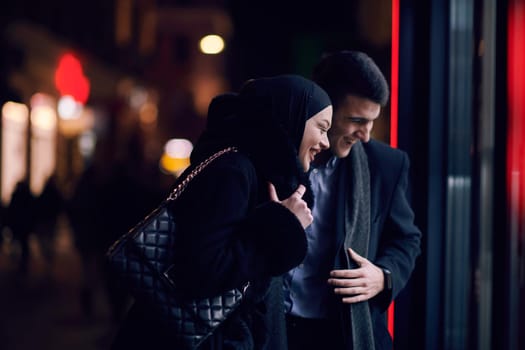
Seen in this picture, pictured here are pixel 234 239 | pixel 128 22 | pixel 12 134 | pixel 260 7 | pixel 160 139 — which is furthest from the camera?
pixel 160 139

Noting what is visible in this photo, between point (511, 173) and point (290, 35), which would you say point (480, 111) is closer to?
point (511, 173)

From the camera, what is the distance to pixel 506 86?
2729 millimetres

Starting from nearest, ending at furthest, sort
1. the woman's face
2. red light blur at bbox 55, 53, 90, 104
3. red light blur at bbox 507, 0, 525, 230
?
the woman's face < red light blur at bbox 507, 0, 525, 230 < red light blur at bbox 55, 53, 90, 104

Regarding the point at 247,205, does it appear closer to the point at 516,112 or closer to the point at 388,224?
the point at 388,224

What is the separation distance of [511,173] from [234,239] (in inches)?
47.6

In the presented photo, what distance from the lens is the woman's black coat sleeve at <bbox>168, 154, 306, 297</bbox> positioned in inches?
78.4

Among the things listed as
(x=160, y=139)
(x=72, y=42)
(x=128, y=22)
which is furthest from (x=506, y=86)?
(x=160, y=139)

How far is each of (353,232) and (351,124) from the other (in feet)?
1.20

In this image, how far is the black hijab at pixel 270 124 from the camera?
2137 millimetres

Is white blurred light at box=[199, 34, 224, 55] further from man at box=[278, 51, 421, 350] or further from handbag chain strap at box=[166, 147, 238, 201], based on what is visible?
handbag chain strap at box=[166, 147, 238, 201]

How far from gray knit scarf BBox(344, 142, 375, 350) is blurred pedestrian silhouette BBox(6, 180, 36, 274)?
769 cm

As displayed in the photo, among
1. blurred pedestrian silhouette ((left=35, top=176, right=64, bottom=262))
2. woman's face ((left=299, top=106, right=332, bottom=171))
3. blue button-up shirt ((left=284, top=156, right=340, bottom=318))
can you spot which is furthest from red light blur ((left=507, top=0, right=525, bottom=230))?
blurred pedestrian silhouette ((left=35, top=176, right=64, bottom=262))

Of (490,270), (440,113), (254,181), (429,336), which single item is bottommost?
(429,336)

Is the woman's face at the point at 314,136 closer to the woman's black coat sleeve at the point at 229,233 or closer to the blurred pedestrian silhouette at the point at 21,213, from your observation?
the woman's black coat sleeve at the point at 229,233
